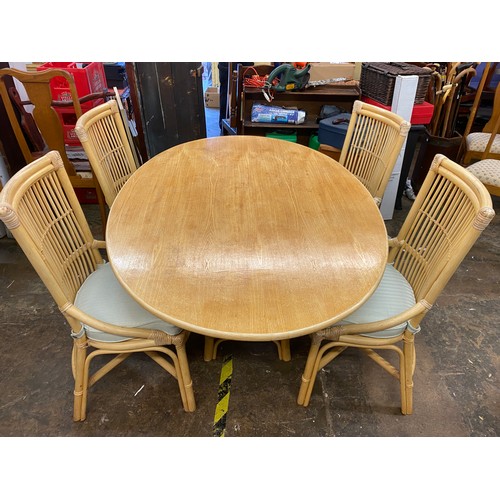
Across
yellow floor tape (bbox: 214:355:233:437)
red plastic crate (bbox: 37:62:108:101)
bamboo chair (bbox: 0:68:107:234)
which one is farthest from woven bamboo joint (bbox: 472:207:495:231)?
red plastic crate (bbox: 37:62:108:101)

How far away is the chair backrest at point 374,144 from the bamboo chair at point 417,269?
0.39 m

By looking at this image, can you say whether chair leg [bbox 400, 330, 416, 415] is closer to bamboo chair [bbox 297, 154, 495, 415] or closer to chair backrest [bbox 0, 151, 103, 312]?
bamboo chair [bbox 297, 154, 495, 415]

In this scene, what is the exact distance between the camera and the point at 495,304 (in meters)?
2.29

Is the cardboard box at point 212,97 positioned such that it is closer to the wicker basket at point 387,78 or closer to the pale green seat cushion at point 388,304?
the wicker basket at point 387,78

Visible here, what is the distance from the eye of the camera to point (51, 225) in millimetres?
1411

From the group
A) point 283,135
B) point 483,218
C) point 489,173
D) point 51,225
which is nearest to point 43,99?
point 51,225

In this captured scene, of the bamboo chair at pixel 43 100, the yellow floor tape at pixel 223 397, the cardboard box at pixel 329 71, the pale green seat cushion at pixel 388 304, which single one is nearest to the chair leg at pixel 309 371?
the pale green seat cushion at pixel 388 304

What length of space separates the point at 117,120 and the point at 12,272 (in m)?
1.25

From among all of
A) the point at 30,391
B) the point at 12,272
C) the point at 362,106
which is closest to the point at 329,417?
the point at 30,391

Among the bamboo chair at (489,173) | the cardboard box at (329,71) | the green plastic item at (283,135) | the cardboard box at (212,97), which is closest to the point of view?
the bamboo chair at (489,173)

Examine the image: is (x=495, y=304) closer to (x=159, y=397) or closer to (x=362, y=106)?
(x=362, y=106)

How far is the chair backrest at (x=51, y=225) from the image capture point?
119 cm

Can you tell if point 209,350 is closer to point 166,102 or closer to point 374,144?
point 374,144

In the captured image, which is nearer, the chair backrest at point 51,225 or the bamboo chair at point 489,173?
the chair backrest at point 51,225
